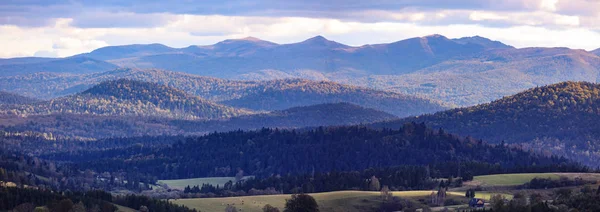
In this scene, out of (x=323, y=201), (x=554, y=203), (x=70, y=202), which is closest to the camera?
(x=70, y=202)

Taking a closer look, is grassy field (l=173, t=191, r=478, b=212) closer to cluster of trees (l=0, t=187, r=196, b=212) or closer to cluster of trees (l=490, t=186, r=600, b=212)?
cluster of trees (l=0, t=187, r=196, b=212)

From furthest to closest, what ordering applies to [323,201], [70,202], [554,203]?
[323,201]
[554,203]
[70,202]

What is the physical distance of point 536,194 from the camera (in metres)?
181

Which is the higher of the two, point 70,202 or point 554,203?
point 70,202

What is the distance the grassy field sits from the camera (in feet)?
595

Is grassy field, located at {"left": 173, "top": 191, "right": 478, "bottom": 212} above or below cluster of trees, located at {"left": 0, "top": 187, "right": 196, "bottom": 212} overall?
below

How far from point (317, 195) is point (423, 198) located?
1963 centimetres

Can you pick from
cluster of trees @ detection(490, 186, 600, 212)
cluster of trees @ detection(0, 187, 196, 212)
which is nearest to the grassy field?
cluster of trees @ detection(0, 187, 196, 212)

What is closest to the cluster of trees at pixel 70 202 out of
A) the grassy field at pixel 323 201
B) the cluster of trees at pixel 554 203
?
the grassy field at pixel 323 201

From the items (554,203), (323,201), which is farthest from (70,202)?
(554,203)

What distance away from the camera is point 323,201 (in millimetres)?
188000

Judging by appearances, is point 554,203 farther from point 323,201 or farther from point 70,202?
point 70,202

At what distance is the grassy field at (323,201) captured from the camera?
182 meters

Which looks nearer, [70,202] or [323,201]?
[70,202]
